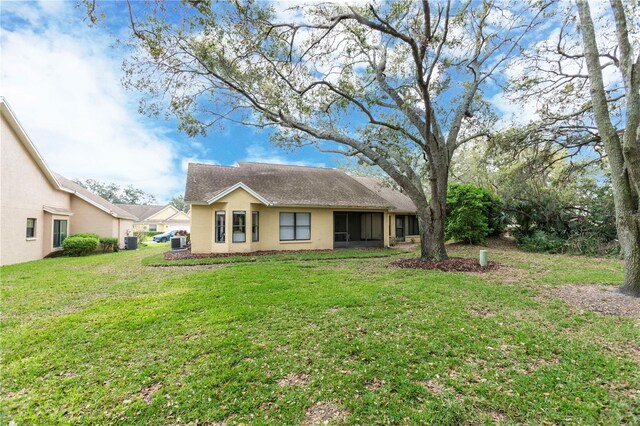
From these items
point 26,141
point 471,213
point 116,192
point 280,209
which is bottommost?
point 471,213

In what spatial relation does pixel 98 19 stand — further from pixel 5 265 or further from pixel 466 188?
pixel 466 188

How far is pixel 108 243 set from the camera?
17672mm

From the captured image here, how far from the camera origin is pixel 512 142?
A: 1100cm

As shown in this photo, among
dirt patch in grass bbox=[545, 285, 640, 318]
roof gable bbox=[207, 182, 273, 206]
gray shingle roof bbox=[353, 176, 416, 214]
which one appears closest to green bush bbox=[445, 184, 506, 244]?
gray shingle roof bbox=[353, 176, 416, 214]

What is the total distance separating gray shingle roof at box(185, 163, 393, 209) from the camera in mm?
15492

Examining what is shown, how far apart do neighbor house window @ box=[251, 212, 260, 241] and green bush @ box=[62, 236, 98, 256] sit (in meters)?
9.45

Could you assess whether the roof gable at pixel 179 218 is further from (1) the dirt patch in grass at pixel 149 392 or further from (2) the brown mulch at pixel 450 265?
(1) the dirt patch in grass at pixel 149 392

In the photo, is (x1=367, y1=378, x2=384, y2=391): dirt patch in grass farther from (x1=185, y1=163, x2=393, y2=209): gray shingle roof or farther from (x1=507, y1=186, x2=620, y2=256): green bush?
(x1=507, y1=186, x2=620, y2=256): green bush

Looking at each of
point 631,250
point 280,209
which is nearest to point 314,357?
point 631,250

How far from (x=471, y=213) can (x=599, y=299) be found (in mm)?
10417

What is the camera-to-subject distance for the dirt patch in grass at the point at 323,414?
268 cm

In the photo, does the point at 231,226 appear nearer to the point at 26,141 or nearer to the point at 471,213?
the point at 26,141

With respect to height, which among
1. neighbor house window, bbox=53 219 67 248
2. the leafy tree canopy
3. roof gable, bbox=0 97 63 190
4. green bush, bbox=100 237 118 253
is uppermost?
the leafy tree canopy

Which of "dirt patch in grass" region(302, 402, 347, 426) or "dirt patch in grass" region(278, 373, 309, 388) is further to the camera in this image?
"dirt patch in grass" region(278, 373, 309, 388)
